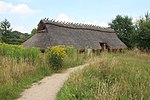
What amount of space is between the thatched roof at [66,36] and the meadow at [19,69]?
8.27m

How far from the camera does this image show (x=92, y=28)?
1231 inches

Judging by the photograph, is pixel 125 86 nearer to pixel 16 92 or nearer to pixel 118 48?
pixel 16 92

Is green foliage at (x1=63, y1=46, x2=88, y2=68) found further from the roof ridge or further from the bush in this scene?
the roof ridge

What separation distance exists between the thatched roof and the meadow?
8273 millimetres

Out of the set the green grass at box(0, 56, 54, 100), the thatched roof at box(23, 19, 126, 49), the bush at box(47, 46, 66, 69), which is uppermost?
the thatched roof at box(23, 19, 126, 49)

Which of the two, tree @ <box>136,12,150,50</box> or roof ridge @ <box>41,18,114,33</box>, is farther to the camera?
tree @ <box>136,12,150,50</box>

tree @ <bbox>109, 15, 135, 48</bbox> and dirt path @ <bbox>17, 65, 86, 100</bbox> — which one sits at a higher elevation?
tree @ <bbox>109, 15, 135, 48</bbox>

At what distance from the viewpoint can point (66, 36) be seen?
2514 cm

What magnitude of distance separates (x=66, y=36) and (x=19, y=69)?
14.8 m

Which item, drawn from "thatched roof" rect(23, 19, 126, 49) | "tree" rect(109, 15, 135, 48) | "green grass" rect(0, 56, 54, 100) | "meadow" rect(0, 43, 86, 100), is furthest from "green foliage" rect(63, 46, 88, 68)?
"tree" rect(109, 15, 135, 48)

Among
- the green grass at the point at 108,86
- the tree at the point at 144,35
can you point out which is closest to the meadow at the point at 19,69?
the green grass at the point at 108,86

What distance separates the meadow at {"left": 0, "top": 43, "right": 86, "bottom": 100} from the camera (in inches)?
339

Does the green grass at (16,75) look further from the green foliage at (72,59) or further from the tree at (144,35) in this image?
the tree at (144,35)

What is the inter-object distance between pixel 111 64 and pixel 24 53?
4624 mm
